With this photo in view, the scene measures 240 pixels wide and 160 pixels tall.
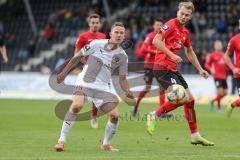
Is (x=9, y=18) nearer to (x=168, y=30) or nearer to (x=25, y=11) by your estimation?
(x=25, y=11)

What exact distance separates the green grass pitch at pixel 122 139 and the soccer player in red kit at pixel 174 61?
424mm

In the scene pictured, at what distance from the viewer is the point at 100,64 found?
11906 millimetres

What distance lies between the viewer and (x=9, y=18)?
41312mm

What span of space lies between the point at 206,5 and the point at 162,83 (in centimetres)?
2217

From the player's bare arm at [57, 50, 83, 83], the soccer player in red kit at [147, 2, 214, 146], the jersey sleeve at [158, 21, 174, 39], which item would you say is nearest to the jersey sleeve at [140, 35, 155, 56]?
the soccer player in red kit at [147, 2, 214, 146]

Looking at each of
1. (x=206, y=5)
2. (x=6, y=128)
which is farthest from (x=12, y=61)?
(x=6, y=128)

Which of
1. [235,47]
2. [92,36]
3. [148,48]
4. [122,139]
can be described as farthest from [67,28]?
[122,139]

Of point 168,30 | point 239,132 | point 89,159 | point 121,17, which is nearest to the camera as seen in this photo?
point 89,159

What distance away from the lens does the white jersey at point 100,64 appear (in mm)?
11641

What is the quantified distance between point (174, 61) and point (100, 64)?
5.01 ft

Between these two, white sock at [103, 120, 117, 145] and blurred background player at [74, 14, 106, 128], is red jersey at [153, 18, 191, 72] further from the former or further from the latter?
blurred background player at [74, 14, 106, 128]

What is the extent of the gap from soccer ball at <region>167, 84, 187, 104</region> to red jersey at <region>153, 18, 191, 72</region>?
0.51 metres

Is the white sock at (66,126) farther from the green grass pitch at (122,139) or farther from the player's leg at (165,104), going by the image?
the player's leg at (165,104)

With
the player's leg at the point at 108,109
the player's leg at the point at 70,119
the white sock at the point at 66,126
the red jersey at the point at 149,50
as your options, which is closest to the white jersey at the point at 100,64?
the player's leg at the point at 108,109
